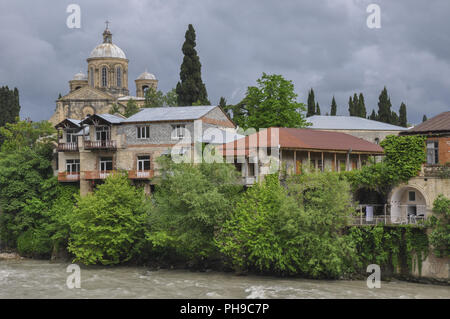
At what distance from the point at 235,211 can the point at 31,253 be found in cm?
2152

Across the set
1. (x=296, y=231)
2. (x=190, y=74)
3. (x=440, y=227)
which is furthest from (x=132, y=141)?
(x=440, y=227)

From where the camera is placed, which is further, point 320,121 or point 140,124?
point 320,121

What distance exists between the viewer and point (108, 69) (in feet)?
335

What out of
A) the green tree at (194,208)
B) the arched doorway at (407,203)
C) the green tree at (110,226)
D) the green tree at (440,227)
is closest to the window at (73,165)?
the green tree at (110,226)

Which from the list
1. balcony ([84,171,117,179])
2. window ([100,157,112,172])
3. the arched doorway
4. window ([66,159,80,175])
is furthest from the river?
window ([66,159,80,175])

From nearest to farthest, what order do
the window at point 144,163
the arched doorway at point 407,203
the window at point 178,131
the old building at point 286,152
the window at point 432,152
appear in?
the window at point 432,152 → the arched doorway at point 407,203 → the old building at point 286,152 → the window at point 178,131 → the window at point 144,163

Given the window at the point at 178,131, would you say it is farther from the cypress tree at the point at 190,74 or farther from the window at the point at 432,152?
the window at the point at 432,152

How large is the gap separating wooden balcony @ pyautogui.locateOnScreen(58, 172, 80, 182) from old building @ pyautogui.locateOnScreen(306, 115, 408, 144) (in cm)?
3501

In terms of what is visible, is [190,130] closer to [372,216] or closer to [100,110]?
[372,216]

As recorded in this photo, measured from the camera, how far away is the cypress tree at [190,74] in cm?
7306

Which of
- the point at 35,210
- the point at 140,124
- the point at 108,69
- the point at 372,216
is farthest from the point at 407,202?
the point at 108,69

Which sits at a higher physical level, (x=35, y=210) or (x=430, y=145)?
(x=430, y=145)

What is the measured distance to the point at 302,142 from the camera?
5106 centimetres

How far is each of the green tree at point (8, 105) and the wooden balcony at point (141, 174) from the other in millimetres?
36831
